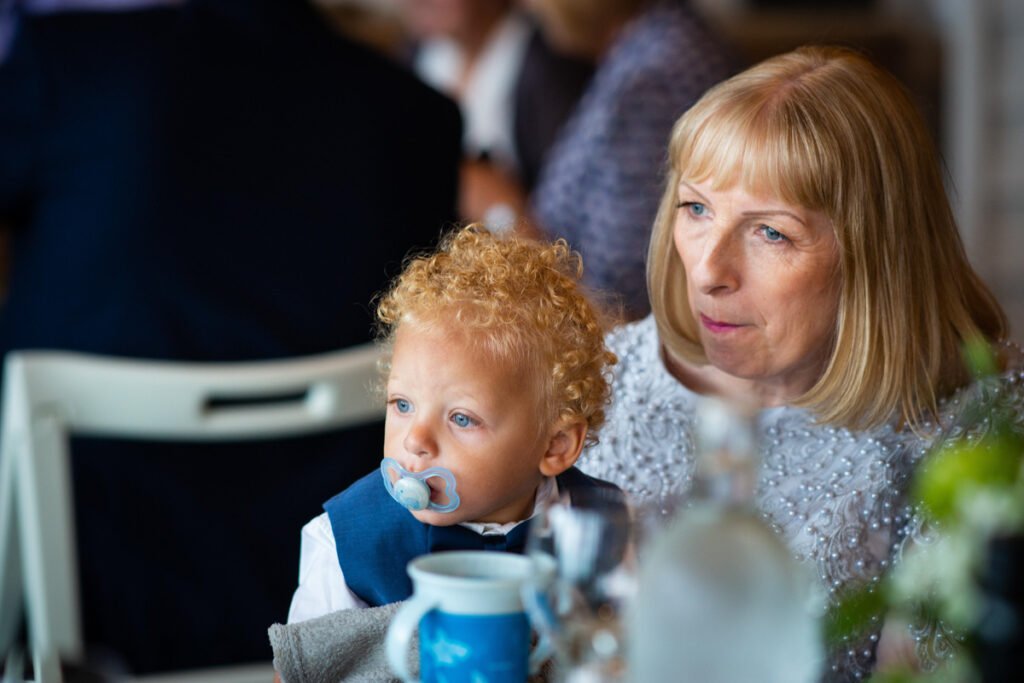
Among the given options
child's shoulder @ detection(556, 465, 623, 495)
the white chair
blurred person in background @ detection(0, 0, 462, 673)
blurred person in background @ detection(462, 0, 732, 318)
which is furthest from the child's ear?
blurred person in background @ detection(462, 0, 732, 318)

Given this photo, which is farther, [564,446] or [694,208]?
[694,208]

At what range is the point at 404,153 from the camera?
1972mm

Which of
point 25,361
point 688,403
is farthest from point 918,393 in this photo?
point 25,361

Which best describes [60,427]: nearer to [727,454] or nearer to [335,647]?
[335,647]

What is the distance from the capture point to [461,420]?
Answer: 91 cm

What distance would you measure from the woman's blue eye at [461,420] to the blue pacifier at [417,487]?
0.12ft

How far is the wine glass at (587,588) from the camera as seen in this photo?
27.7 inches

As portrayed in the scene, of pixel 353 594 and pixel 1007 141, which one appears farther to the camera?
pixel 1007 141

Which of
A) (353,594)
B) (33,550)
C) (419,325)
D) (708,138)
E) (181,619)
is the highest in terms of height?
(708,138)

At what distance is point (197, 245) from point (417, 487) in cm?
102

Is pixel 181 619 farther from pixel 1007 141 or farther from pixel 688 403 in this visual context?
pixel 1007 141

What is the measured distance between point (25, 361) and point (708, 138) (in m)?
0.78

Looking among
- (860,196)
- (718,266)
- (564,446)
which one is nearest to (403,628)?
(564,446)

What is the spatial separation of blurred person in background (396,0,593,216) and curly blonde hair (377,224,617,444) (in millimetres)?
1945
